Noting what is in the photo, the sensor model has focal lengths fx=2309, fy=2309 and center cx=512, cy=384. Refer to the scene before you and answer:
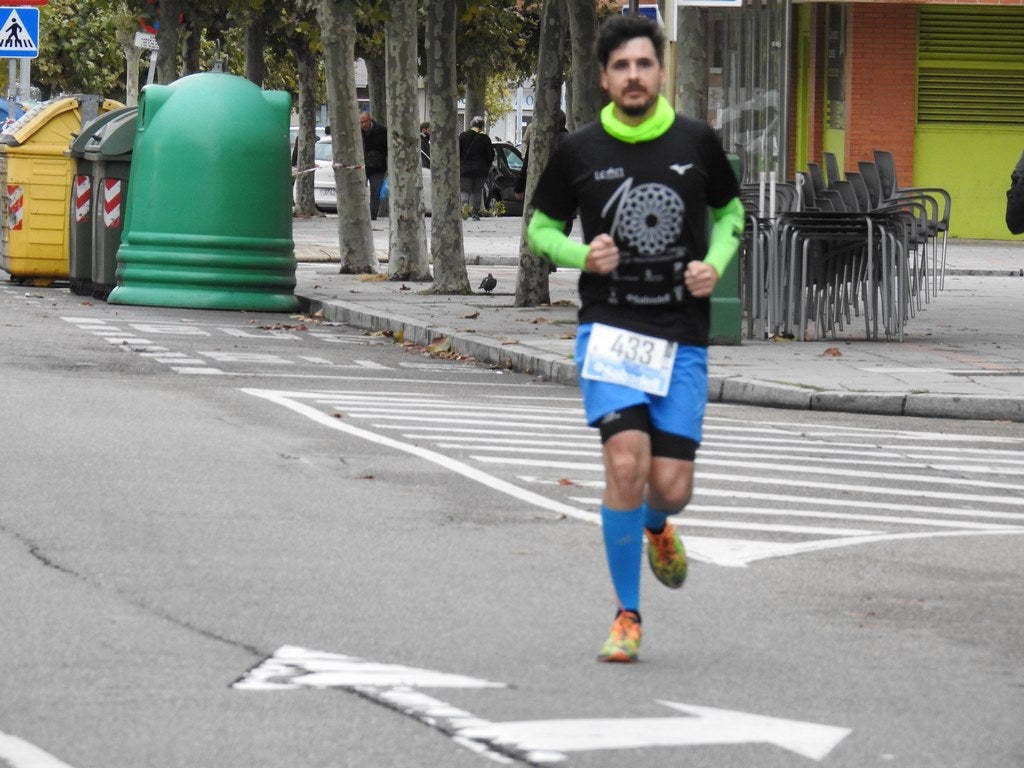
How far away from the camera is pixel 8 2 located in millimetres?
31406

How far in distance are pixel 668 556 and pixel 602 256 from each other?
101 centimetres

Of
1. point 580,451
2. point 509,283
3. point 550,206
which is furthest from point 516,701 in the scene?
point 509,283

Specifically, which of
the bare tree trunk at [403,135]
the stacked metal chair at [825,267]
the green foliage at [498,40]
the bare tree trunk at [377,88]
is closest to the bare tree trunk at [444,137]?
the bare tree trunk at [403,135]

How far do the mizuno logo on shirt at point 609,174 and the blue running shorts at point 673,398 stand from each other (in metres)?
0.42

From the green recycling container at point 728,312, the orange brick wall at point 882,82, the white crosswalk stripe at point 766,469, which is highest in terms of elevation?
the orange brick wall at point 882,82

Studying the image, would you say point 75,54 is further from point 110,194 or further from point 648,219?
point 648,219

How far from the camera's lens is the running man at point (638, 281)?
6.47m

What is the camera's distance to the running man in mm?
6469

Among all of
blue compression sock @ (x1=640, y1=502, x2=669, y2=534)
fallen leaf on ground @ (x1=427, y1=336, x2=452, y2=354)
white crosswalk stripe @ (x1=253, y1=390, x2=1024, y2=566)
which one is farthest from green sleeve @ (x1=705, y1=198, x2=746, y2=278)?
fallen leaf on ground @ (x1=427, y1=336, x2=452, y2=354)

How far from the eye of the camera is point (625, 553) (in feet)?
21.6

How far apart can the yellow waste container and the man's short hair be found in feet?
57.0

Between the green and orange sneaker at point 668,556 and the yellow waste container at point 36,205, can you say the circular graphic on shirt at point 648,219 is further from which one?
the yellow waste container at point 36,205

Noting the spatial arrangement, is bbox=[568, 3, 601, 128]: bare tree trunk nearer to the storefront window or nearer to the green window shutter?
the storefront window

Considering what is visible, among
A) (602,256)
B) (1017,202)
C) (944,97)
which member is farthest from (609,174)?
(944,97)
